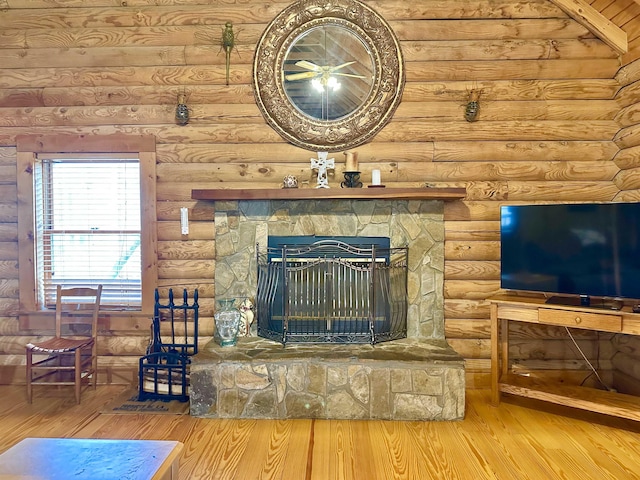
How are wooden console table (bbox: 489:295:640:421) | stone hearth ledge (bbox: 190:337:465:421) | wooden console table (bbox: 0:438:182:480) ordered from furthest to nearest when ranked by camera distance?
stone hearth ledge (bbox: 190:337:465:421) → wooden console table (bbox: 489:295:640:421) → wooden console table (bbox: 0:438:182:480)

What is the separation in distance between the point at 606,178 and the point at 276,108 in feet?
9.27

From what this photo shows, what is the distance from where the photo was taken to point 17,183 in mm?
3652

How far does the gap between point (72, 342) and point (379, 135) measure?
9.85ft

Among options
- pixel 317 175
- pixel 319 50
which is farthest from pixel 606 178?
pixel 319 50

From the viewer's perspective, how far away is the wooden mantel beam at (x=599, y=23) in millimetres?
3385

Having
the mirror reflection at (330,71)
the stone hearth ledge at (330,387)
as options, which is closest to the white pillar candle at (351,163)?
the mirror reflection at (330,71)

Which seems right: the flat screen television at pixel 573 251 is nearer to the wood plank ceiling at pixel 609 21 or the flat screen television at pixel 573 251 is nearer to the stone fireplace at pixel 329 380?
the stone fireplace at pixel 329 380

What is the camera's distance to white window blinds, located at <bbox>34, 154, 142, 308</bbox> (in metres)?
3.72

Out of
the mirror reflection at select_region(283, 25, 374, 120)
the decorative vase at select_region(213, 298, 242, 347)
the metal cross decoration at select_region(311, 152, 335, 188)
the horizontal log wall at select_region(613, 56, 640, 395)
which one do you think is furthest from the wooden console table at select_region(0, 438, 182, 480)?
the horizontal log wall at select_region(613, 56, 640, 395)

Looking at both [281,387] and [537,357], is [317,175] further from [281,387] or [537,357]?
[537,357]

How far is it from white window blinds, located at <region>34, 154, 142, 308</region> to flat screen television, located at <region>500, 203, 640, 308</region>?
3145 mm

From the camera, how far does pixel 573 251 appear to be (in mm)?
3031

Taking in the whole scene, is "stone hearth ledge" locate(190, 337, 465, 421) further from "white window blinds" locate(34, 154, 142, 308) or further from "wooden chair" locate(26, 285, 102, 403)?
"white window blinds" locate(34, 154, 142, 308)

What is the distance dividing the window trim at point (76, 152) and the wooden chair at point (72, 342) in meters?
0.33
